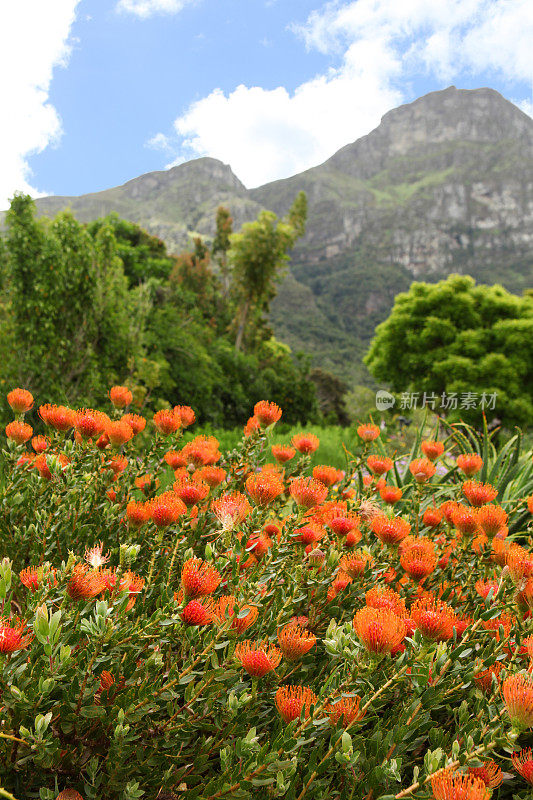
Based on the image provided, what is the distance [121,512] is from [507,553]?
1.04 meters

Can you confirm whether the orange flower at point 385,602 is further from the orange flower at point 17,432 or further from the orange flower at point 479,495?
the orange flower at point 17,432

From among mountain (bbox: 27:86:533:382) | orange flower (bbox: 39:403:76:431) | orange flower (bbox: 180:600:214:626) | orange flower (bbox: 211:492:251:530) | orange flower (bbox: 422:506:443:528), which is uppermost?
mountain (bbox: 27:86:533:382)

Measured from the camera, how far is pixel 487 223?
349ft

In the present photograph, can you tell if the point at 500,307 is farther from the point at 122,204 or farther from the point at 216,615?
the point at 122,204

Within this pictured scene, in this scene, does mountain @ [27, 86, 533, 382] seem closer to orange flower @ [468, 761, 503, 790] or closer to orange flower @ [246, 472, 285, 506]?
orange flower @ [246, 472, 285, 506]

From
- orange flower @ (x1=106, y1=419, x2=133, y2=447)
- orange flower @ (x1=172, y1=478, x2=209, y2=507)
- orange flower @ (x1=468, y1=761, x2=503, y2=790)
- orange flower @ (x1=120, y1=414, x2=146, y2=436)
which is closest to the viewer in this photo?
orange flower @ (x1=468, y1=761, x2=503, y2=790)

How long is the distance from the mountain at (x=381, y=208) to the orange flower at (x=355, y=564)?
166ft

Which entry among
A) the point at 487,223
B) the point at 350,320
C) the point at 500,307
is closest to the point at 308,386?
the point at 500,307

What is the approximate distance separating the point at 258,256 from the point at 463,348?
866 cm

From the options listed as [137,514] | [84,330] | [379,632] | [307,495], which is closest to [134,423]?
[137,514]

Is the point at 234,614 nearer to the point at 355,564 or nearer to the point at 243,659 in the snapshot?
the point at 243,659

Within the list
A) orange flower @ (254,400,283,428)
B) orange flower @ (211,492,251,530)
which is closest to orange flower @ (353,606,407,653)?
orange flower @ (211,492,251,530)

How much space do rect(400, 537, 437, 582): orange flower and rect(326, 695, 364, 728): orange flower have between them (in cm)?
42

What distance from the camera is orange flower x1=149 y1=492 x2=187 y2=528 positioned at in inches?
38.7
